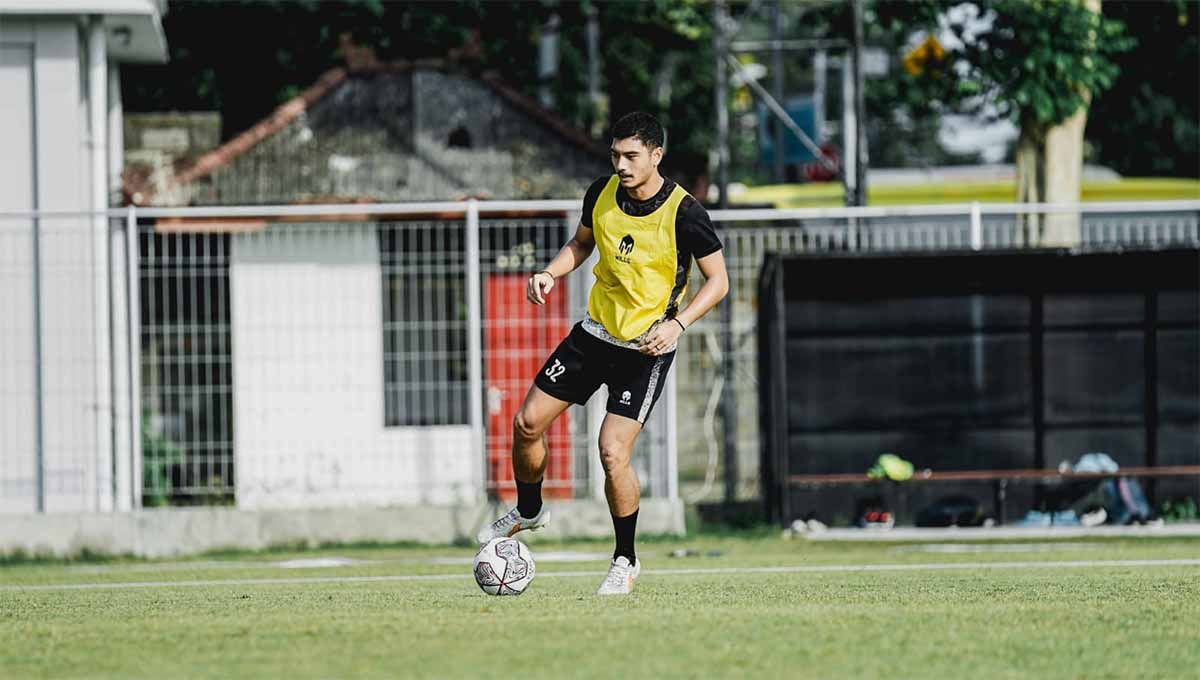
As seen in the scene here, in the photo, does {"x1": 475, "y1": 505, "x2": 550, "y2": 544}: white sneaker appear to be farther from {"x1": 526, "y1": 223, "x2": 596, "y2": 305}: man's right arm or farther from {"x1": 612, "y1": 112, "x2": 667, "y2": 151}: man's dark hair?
{"x1": 612, "y1": 112, "x2": 667, "y2": 151}: man's dark hair

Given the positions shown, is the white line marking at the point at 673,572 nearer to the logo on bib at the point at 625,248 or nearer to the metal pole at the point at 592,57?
the logo on bib at the point at 625,248

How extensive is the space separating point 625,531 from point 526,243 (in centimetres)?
777

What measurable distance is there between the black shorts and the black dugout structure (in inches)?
312

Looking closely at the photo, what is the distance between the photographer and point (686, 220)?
9.36 m

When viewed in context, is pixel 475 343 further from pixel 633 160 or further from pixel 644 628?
pixel 644 628

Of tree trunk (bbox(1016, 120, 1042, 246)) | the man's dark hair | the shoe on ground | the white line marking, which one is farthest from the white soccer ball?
tree trunk (bbox(1016, 120, 1042, 246))

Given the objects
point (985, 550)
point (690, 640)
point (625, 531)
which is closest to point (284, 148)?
point (985, 550)

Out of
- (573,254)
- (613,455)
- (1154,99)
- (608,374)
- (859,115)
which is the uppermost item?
(1154,99)

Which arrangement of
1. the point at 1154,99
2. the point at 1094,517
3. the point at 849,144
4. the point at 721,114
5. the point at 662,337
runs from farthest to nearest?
the point at 1154,99, the point at 849,144, the point at 721,114, the point at 1094,517, the point at 662,337

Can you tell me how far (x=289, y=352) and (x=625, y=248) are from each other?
752cm

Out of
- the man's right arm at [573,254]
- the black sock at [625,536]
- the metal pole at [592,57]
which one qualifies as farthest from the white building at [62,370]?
the metal pole at [592,57]

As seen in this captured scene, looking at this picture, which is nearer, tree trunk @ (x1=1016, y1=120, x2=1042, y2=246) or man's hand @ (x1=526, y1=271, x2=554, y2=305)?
man's hand @ (x1=526, y1=271, x2=554, y2=305)

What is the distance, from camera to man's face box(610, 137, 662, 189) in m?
9.21

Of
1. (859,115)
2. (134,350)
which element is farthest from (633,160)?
(859,115)
